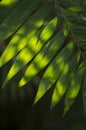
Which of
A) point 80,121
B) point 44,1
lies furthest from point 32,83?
point 44,1

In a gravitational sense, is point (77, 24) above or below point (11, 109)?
above

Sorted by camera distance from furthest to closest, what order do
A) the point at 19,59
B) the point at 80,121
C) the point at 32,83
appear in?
1. the point at 80,121
2. the point at 32,83
3. the point at 19,59

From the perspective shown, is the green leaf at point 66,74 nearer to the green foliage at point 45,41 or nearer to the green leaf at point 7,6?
→ the green foliage at point 45,41

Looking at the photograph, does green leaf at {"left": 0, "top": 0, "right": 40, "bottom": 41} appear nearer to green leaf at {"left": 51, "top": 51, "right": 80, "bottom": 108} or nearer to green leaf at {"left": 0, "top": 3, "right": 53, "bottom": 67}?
green leaf at {"left": 0, "top": 3, "right": 53, "bottom": 67}

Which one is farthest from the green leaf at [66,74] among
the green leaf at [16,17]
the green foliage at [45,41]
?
the green leaf at [16,17]

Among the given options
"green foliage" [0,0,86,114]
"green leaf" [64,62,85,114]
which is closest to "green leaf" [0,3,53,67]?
"green foliage" [0,0,86,114]

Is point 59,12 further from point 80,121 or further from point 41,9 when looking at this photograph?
point 80,121

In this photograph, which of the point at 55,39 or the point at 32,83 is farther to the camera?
the point at 32,83

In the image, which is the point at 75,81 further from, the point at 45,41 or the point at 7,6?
the point at 7,6
